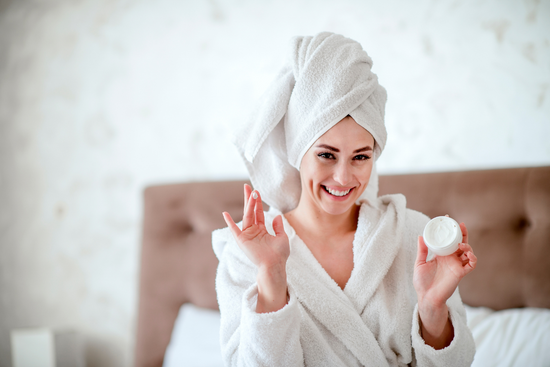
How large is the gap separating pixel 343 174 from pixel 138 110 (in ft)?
4.73

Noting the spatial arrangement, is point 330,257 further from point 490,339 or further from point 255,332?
point 490,339

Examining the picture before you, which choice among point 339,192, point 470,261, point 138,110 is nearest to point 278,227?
point 339,192

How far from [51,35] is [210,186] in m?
1.30

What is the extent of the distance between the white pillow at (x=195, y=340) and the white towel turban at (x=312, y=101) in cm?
78

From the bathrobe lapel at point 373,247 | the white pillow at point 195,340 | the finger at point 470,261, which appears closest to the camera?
the finger at point 470,261

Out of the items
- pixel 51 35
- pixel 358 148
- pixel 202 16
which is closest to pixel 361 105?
pixel 358 148

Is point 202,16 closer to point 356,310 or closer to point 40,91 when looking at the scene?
point 40,91

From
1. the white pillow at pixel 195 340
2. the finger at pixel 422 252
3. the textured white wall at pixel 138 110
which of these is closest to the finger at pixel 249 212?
the finger at pixel 422 252

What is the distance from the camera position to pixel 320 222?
1.20 meters

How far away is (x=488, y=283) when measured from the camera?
4.67ft

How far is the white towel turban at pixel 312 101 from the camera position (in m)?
1.01

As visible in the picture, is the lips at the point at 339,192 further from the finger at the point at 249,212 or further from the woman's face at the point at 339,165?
the finger at the point at 249,212

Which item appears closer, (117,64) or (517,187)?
(517,187)

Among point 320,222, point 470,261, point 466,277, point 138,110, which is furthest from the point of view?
point 138,110
